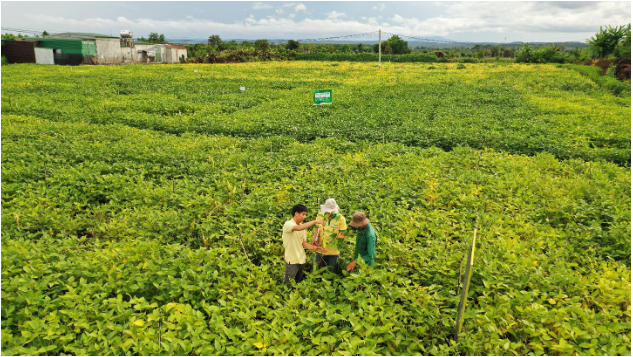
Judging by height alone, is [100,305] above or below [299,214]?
below

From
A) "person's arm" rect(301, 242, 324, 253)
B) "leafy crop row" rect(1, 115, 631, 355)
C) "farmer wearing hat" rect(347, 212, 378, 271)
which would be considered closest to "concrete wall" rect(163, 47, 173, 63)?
"leafy crop row" rect(1, 115, 631, 355)

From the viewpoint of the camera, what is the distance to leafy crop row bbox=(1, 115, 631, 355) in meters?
4.05

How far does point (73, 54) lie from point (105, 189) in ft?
155

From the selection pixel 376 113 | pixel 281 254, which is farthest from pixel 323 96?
pixel 281 254

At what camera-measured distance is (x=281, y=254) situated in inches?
237

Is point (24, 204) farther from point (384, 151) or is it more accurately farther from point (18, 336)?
point (384, 151)

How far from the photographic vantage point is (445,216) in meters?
6.81

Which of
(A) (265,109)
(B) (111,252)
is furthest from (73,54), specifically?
(B) (111,252)

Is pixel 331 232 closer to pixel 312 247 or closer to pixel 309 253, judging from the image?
pixel 312 247

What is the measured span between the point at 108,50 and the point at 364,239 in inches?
2169

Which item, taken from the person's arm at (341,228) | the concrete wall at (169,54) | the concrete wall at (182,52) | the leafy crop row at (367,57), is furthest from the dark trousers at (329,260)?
the concrete wall at (182,52)

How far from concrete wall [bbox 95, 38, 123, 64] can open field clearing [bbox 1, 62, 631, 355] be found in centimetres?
3988

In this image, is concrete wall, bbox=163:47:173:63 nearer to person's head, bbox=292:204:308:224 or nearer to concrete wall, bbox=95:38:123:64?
concrete wall, bbox=95:38:123:64

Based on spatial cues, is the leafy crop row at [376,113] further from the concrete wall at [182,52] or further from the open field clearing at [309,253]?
the concrete wall at [182,52]
